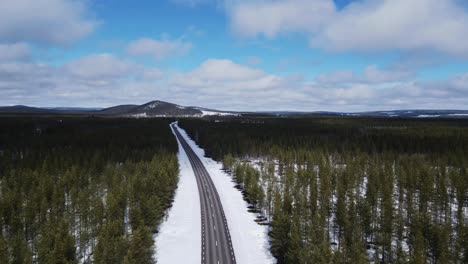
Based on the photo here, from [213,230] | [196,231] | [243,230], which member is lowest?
[243,230]

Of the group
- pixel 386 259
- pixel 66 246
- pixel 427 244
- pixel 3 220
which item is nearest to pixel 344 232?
pixel 386 259

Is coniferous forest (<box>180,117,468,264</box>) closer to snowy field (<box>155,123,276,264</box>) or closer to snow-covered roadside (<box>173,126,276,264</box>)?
snow-covered roadside (<box>173,126,276,264</box>)

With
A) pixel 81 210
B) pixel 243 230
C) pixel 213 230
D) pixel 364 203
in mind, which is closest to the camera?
pixel 364 203

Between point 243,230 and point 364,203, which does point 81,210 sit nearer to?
point 243,230

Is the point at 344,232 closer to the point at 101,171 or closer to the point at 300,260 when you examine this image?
the point at 300,260

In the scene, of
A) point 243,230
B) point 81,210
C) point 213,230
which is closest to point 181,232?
point 213,230
